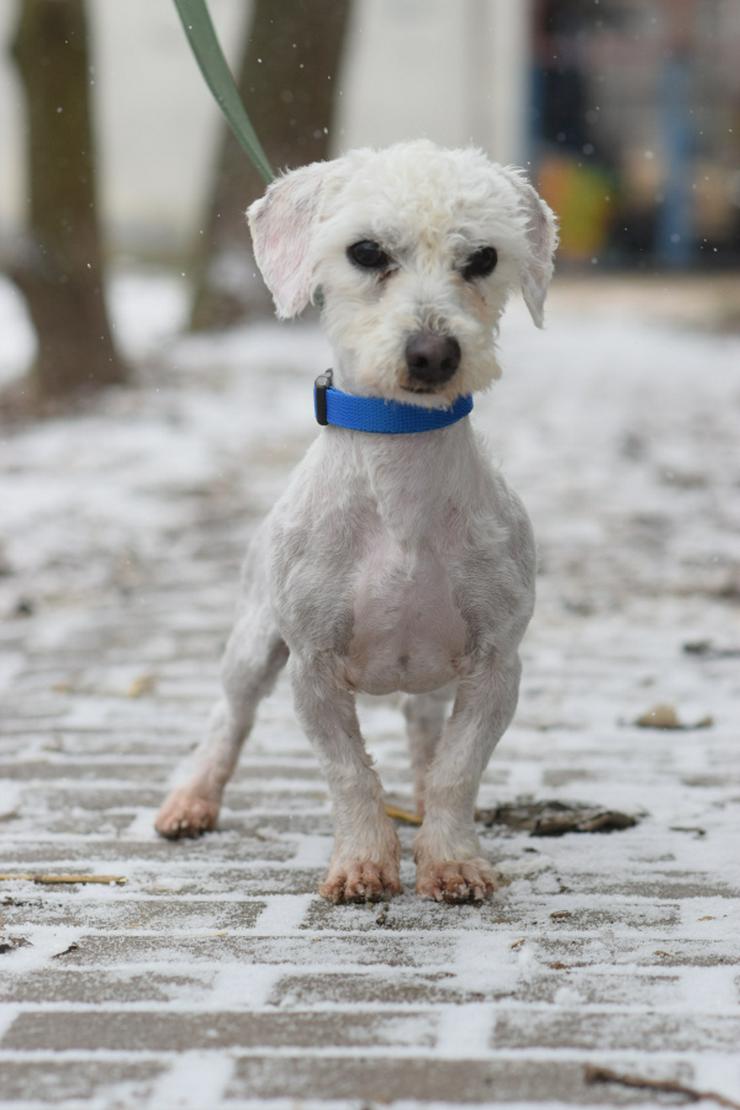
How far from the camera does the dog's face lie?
3088 millimetres

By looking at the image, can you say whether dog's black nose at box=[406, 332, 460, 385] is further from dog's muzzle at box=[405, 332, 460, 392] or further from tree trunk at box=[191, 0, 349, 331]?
tree trunk at box=[191, 0, 349, 331]

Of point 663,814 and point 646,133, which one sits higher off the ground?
point 646,133

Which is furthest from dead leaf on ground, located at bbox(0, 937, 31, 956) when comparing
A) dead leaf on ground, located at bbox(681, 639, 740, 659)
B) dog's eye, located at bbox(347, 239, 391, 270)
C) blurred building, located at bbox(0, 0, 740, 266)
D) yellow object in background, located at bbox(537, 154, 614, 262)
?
blurred building, located at bbox(0, 0, 740, 266)

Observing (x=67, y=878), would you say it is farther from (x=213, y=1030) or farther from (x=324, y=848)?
(x=213, y=1030)

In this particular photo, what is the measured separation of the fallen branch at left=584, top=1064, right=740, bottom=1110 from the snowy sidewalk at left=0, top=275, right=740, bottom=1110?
16 millimetres

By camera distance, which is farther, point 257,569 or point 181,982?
point 257,569

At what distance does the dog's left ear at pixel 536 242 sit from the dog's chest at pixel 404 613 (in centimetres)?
57

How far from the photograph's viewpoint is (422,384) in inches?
121

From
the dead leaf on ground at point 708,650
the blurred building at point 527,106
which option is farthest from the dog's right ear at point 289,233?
the blurred building at point 527,106

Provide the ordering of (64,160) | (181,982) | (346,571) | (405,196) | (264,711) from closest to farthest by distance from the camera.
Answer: (181,982), (405,196), (346,571), (264,711), (64,160)

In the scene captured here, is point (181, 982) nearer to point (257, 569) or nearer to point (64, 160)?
point (257, 569)

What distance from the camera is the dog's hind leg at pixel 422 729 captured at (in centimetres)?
405

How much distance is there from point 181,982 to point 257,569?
1175 mm

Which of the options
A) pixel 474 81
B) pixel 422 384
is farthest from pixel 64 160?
pixel 474 81
